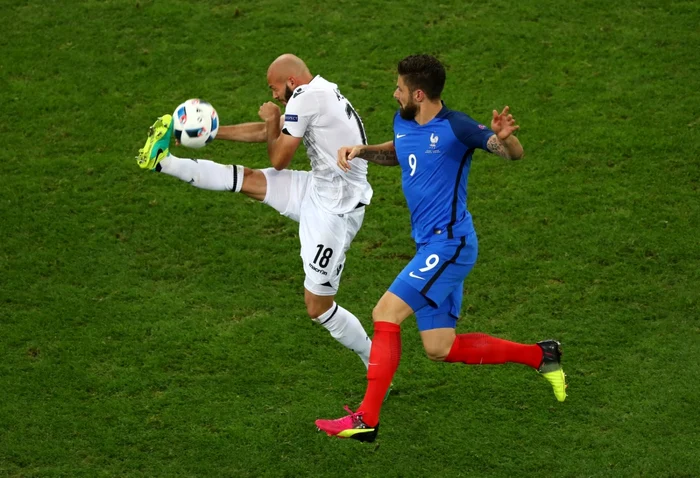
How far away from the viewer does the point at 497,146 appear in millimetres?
6656

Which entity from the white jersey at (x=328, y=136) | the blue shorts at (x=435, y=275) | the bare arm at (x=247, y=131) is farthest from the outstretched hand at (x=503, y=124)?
the bare arm at (x=247, y=131)

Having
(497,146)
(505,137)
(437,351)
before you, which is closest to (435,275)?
(437,351)

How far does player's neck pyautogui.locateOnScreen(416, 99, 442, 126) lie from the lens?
23.4ft

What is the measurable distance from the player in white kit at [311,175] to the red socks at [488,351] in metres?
0.94

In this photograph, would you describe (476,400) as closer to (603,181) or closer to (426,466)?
(426,466)

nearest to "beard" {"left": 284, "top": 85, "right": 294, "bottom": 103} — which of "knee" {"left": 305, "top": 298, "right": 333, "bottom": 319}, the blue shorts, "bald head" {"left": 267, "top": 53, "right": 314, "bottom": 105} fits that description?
"bald head" {"left": 267, "top": 53, "right": 314, "bottom": 105}

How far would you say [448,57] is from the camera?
12148 millimetres

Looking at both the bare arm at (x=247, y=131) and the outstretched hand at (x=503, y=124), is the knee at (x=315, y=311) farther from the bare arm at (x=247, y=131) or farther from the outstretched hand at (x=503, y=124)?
the outstretched hand at (x=503, y=124)

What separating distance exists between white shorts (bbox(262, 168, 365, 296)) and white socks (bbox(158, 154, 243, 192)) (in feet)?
0.89

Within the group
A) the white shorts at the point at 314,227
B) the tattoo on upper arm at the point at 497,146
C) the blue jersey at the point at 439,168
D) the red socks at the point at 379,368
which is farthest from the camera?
the white shorts at the point at 314,227

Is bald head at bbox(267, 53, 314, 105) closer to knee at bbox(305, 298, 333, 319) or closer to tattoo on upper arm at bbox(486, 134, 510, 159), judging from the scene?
knee at bbox(305, 298, 333, 319)

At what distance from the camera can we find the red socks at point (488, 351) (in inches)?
287

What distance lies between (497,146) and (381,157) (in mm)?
1035

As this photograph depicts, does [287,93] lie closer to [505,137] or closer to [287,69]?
[287,69]
